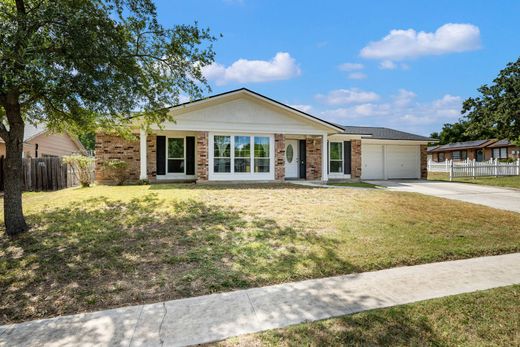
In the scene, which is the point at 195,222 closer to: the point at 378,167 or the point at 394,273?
the point at 394,273

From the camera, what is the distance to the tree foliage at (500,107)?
17.6 meters

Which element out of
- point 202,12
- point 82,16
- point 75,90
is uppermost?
point 202,12

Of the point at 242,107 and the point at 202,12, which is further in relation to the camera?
the point at 242,107

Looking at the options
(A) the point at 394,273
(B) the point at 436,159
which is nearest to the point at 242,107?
(A) the point at 394,273

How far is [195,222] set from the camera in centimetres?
762

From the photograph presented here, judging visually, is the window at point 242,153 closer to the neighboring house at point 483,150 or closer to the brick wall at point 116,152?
the brick wall at point 116,152

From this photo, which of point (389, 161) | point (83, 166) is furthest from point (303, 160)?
point (83, 166)

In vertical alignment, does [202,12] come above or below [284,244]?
above

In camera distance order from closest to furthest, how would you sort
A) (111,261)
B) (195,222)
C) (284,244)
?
(111,261) < (284,244) < (195,222)

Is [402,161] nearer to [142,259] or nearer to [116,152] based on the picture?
[116,152]

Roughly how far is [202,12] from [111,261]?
298 inches

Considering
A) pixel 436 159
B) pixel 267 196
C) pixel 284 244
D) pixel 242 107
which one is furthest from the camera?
pixel 436 159

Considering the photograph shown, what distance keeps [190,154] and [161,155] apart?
4.90 feet

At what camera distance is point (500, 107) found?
18.0 m
